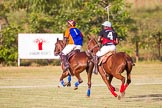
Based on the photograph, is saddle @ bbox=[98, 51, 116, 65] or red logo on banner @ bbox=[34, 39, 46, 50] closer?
saddle @ bbox=[98, 51, 116, 65]

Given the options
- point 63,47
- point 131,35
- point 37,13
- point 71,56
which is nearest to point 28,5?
point 37,13

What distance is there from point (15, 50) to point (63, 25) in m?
3.93

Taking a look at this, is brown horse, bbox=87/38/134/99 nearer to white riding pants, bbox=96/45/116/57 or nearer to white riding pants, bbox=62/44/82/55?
white riding pants, bbox=96/45/116/57

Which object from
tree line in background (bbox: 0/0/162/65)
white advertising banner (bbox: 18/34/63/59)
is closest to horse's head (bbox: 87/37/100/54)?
white advertising banner (bbox: 18/34/63/59)

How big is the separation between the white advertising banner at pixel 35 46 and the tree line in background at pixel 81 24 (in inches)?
28.4

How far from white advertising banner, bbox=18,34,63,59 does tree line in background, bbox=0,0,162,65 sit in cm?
72

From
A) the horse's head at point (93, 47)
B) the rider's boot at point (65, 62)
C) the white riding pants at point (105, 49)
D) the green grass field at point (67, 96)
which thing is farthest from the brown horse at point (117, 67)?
the rider's boot at point (65, 62)

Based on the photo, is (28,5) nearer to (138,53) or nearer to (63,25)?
(63,25)

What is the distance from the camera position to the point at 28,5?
151 feet

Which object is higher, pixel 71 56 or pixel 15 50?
pixel 71 56

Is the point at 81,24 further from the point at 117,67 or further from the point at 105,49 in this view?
the point at 117,67

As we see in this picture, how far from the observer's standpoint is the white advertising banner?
4069 centimetres

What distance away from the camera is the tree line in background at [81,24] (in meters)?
41.8

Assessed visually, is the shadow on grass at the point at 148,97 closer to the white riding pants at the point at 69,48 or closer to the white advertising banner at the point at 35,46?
the white riding pants at the point at 69,48
